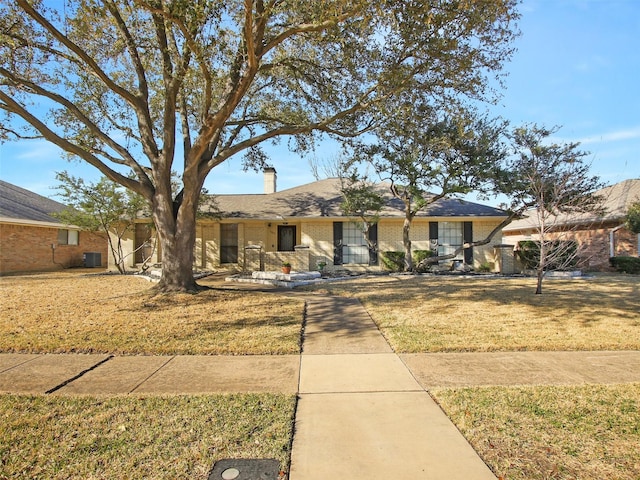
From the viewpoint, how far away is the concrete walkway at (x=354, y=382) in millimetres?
2826

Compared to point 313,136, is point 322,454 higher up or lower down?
lower down

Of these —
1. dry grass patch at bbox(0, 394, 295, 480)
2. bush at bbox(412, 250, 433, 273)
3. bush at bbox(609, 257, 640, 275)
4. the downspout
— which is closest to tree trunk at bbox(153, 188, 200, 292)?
dry grass patch at bbox(0, 394, 295, 480)

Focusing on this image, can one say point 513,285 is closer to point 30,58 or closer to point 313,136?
point 313,136

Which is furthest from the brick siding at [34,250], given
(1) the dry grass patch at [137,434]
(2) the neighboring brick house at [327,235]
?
(1) the dry grass patch at [137,434]

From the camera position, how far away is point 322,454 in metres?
2.89

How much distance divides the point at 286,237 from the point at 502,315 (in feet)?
42.7

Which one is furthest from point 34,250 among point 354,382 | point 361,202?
point 354,382

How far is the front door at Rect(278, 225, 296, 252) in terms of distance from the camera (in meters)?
19.4

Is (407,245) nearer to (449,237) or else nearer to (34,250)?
(449,237)

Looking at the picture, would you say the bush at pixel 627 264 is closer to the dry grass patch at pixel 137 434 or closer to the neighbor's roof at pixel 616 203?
the neighbor's roof at pixel 616 203

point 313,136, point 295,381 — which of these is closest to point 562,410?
point 295,381

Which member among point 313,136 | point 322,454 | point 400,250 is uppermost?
point 313,136

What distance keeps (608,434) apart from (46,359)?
6.31m

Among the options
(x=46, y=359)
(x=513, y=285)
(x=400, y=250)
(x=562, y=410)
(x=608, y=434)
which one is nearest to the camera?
(x=608, y=434)
